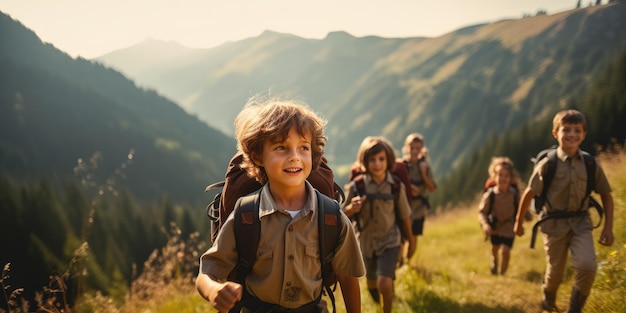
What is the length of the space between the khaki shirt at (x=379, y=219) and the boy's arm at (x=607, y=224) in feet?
6.41

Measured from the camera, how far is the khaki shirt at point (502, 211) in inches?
279

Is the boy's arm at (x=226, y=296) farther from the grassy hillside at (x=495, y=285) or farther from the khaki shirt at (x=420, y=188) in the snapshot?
the khaki shirt at (x=420, y=188)

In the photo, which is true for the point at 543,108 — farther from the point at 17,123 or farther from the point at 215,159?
the point at 17,123

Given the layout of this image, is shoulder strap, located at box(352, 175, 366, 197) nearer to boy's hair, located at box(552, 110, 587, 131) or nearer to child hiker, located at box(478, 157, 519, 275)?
boy's hair, located at box(552, 110, 587, 131)

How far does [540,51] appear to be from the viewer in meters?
196

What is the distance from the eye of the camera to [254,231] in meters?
2.31

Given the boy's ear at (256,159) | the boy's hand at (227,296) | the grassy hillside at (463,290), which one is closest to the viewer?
the boy's hand at (227,296)

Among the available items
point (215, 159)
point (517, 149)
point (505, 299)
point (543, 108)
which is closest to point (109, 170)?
point (215, 159)

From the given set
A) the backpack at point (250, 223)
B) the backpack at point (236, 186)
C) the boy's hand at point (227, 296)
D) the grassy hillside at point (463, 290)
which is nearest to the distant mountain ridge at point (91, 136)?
the grassy hillside at point (463, 290)

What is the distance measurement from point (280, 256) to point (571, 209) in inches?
139

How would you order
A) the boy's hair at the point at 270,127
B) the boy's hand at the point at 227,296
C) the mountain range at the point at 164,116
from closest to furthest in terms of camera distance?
the boy's hand at the point at 227,296
the boy's hair at the point at 270,127
the mountain range at the point at 164,116

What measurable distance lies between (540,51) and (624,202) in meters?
220

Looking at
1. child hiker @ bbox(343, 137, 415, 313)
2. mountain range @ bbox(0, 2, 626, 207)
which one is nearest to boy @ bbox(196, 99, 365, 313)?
child hiker @ bbox(343, 137, 415, 313)

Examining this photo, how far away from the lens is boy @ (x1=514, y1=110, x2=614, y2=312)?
4180 mm
